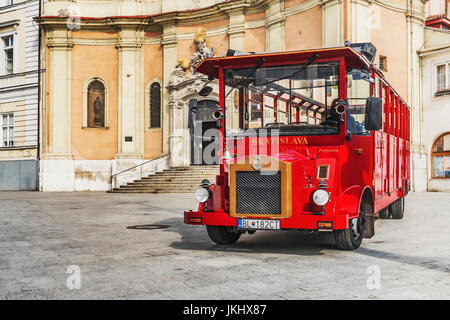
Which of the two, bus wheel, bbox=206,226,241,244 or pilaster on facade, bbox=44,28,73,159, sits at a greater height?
pilaster on facade, bbox=44,28,73,159

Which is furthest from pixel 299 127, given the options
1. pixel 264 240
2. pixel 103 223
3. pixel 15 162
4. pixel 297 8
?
pixel 15 162

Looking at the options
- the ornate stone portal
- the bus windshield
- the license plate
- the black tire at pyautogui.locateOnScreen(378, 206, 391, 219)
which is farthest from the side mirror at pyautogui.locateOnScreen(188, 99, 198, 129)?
the ornate stone portal

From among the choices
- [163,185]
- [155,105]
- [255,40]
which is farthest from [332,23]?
[155,105]

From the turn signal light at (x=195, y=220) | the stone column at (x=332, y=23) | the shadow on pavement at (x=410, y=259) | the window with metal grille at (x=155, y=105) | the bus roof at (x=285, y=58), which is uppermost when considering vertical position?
the stone column at (x=332, y=23)

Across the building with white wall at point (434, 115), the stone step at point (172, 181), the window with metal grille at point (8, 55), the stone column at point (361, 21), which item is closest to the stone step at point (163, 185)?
the stone step at point (172, 181)

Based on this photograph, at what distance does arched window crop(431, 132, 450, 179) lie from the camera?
77.2 feet

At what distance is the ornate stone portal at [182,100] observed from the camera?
2659cm

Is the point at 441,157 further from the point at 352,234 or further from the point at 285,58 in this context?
the point at 285,58

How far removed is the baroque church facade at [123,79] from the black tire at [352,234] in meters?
18.3

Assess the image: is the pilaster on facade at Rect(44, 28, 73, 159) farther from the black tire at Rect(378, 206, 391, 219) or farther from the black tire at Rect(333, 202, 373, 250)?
the black tire at Rect(333, 202, 373, 250)

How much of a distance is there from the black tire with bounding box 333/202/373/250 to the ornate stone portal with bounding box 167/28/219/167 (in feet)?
62.8

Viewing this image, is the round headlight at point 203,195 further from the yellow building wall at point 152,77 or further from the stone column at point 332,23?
the yellow building wall at point 152,77

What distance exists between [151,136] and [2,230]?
699 inches

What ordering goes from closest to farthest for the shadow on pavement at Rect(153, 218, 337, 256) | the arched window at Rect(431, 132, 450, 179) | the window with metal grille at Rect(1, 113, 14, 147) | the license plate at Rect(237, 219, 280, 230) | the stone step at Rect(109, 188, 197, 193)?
the license plate at Rect(237, 219, 280, 230)
the shadow on pavement at Rect(153, 218, 337, 256)
the stone step at Rect(109, 188, 197, 193)
the arched window at Rect(431, 132, 450, 179)
the window with metal grille at Rect(1, 113, 14, 147)
